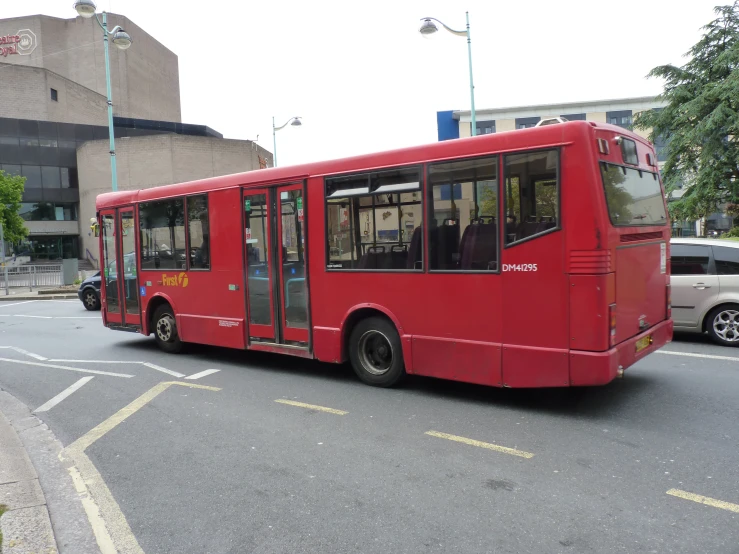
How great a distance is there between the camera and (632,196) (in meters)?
6.02

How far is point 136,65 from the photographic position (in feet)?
219

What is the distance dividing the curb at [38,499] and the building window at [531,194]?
4.40 meters

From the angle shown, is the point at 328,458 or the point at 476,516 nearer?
the point at 476,516

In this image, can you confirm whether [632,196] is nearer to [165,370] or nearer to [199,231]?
[199,231]

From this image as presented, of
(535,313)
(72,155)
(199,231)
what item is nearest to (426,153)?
(535,313)

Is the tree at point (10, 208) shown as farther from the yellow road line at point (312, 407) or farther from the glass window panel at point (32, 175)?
the yellow road line at point (312, 407)

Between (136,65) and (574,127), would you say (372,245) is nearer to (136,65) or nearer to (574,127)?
(574,127)

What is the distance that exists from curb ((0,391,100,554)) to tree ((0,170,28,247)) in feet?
125

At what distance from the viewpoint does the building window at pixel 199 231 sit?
890 cm

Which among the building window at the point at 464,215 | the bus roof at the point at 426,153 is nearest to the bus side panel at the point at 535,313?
the building window at the point at 464,215

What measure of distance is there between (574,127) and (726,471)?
10.3 feet

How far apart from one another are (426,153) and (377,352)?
99.3 inches

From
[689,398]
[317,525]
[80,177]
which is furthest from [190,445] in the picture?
[80,177]

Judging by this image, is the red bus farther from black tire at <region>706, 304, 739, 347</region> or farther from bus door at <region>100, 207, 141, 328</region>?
black tire at <region>706, 304, 739, 347</region>
